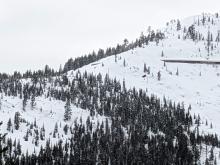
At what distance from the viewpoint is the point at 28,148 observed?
19462cm

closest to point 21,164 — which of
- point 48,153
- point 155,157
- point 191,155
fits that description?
point 48,153

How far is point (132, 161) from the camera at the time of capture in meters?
188

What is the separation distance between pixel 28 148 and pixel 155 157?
56.2 meters

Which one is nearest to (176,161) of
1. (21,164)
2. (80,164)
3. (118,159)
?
(118,159)

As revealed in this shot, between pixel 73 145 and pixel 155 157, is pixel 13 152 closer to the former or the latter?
pixel 73 145

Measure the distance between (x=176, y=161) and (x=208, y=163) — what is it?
13.6 metres

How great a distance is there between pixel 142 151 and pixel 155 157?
6.96 m

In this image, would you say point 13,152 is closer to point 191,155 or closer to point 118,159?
point 118,159

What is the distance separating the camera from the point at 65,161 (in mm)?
180750

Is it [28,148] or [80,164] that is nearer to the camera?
[80,164]

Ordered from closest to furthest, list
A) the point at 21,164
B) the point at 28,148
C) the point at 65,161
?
the point at 21,164
the point at 65,161
the point at 28,148

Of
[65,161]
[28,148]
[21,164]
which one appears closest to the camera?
[21,164]

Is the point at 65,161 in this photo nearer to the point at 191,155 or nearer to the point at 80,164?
the point at 80,164

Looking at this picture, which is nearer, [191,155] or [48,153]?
[48,153]
